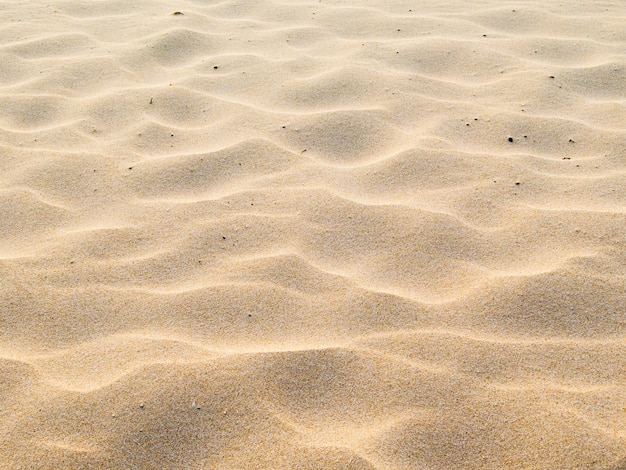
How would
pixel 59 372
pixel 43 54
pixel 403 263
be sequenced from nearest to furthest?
pixel 59 372 < pixel 403 263 < pixel 43 54

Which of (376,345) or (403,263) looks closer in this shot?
(376,345)

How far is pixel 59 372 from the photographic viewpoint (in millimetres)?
1548

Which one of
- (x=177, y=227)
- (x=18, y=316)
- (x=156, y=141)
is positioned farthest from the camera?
(x=156, y=141)

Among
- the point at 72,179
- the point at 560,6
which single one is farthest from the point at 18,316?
the point at 560,6

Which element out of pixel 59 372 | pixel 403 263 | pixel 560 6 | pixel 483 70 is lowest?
pixel 59 372

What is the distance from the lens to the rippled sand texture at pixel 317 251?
55.1 inches

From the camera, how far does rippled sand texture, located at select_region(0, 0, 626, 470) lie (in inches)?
55.1

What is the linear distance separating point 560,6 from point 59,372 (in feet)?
11.0

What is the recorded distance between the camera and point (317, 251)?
1.91 meters

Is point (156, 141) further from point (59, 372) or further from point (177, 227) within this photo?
point (59, 372)

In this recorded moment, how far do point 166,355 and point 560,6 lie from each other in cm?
316

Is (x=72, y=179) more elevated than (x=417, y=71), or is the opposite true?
(x=417, y=71)

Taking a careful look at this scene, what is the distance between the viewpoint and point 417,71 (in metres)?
2.90

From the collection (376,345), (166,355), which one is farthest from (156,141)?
(376,345)
